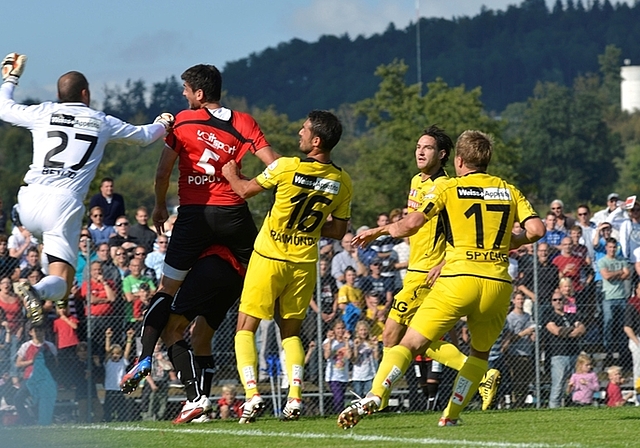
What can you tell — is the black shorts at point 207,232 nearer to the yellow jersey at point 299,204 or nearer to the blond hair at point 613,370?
the yellow jersey at point 299,204

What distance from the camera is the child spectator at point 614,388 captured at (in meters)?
14.7

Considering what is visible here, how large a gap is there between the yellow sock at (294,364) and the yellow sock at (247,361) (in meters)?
0.30

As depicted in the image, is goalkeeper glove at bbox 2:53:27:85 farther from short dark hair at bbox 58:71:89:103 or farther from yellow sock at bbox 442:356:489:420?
yellow sock at bbox 442:356:489:420

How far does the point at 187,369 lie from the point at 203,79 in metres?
2.57

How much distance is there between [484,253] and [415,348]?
878mm

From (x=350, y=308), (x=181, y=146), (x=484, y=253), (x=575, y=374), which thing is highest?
(x=181, y=146)

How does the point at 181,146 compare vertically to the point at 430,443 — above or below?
above

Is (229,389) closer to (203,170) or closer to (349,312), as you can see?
(349,312)

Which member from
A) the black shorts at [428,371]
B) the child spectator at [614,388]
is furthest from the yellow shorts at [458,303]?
the child spectator at [614,388]

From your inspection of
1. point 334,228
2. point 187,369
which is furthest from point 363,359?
point 334,228

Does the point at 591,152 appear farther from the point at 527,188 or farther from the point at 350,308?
the point at 350,308

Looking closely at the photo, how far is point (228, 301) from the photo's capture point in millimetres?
10305

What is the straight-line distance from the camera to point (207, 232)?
33.0ft

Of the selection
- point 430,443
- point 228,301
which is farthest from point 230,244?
point 430,443
